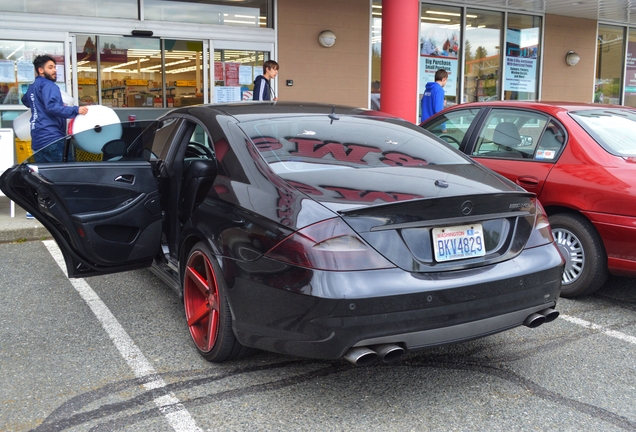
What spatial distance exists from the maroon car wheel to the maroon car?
2689mm

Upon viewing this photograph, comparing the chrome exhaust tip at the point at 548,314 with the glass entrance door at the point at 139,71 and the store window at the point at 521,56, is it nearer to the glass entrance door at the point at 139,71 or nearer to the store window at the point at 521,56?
the glass entrance door at the point at 139,71

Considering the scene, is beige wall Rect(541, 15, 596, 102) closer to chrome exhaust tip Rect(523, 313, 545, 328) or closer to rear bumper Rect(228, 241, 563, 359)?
chrome exhaust tip Rect(523, 313, 545, 328)

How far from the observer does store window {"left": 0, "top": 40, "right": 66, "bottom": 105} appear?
956cm

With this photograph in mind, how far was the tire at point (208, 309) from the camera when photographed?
338cm

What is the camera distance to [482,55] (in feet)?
45.2

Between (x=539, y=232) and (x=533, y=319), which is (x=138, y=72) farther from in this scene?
(x=533, y=319)

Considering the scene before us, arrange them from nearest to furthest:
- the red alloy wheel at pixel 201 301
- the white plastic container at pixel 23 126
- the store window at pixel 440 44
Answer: the red alloy wheel at pixel 201 301, the white plastic container at pixel 23 126, the store window at pixel 440 44

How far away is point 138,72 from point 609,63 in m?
11.3

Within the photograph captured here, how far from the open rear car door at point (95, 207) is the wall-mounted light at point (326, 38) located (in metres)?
7.94

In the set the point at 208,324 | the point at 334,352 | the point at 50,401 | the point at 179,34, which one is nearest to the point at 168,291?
the point at 208,324

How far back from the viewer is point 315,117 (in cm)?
391

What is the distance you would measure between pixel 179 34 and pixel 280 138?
789 centimetres

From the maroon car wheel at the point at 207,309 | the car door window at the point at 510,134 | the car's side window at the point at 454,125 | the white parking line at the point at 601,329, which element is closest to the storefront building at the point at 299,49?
the car's side window at the point at 454,125

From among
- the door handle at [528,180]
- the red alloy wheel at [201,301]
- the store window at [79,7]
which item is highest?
the store window at [79,7]
